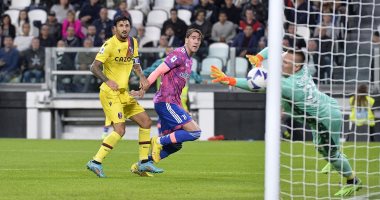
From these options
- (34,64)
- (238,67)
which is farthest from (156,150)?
(34,64)

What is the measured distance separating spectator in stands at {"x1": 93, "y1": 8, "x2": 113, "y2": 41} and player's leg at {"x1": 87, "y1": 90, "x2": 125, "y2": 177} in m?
12.2

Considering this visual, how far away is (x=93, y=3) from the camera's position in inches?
1043

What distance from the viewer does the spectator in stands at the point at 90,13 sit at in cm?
2630

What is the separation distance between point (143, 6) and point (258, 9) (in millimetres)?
3191

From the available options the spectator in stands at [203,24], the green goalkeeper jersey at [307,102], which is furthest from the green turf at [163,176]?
the spectator in stands at [203,24]

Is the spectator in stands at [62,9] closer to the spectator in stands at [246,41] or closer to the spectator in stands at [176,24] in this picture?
the spectator in stands at [176,24]

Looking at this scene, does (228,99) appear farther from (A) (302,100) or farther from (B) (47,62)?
(A) (302,100)

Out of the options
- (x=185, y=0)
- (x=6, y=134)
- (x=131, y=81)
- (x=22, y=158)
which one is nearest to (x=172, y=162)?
(x=22, y=158)

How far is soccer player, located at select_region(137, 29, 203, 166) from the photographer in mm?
13266

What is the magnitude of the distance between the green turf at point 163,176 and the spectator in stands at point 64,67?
4049 millimetres

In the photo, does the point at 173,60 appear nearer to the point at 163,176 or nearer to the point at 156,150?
the point at 156,150

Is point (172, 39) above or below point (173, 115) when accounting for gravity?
above

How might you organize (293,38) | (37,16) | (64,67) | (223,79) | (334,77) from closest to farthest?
(223,79) → (293,38) → (334,77) → (64,67) → (37,16)

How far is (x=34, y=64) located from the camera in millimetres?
24797
